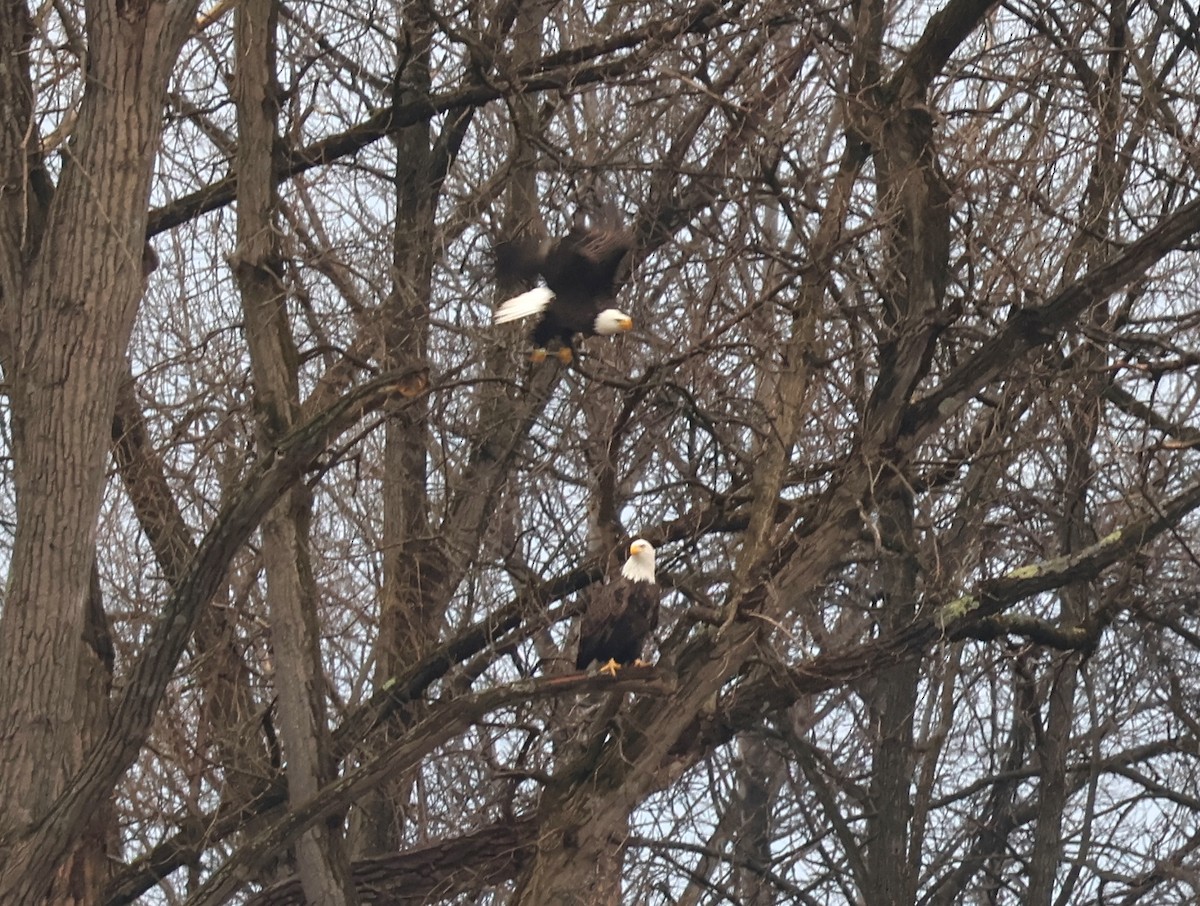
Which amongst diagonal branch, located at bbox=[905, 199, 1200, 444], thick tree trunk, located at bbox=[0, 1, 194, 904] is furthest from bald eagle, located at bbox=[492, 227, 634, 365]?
thick tree trunk, located at bbox=[0, 1, 194, 904]

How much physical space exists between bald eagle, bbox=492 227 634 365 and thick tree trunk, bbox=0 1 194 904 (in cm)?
206

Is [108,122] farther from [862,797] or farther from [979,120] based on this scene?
[862,797]

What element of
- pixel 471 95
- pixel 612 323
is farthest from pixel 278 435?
pixel 471 95

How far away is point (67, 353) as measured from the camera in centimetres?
467

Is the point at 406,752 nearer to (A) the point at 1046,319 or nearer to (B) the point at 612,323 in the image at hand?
(B) the point at 612,323

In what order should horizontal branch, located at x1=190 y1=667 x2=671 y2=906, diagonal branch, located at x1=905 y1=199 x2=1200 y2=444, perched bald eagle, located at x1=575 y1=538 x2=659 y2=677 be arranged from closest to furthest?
horizontal branch, located at x1=190 y1=667 x2=671 y2=906 → diagonal branch, located at x1=905 y1=199 x2=1200 y2=444 → perched bald eagle, located at x1=575 y1=538 x2=659 y2=677

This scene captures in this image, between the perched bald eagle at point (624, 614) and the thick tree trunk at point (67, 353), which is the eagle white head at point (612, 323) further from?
the thick tree trunk at point (67, 353)

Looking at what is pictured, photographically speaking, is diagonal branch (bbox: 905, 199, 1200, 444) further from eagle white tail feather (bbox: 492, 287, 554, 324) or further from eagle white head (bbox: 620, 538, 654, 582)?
eagle white tail feather (bbox: 492, 287, 554, 324)

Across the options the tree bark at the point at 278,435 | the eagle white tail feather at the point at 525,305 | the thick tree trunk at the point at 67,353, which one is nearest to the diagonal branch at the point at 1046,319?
the eagle white tail feather at the point at 525,305

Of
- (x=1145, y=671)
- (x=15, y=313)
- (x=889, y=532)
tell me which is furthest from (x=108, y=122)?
(x=1145, y=671)

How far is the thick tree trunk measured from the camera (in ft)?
14.9

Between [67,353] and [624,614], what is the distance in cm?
242

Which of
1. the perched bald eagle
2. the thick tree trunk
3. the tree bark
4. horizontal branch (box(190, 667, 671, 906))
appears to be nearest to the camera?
the thick tree trunk

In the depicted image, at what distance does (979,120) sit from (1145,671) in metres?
4.11
